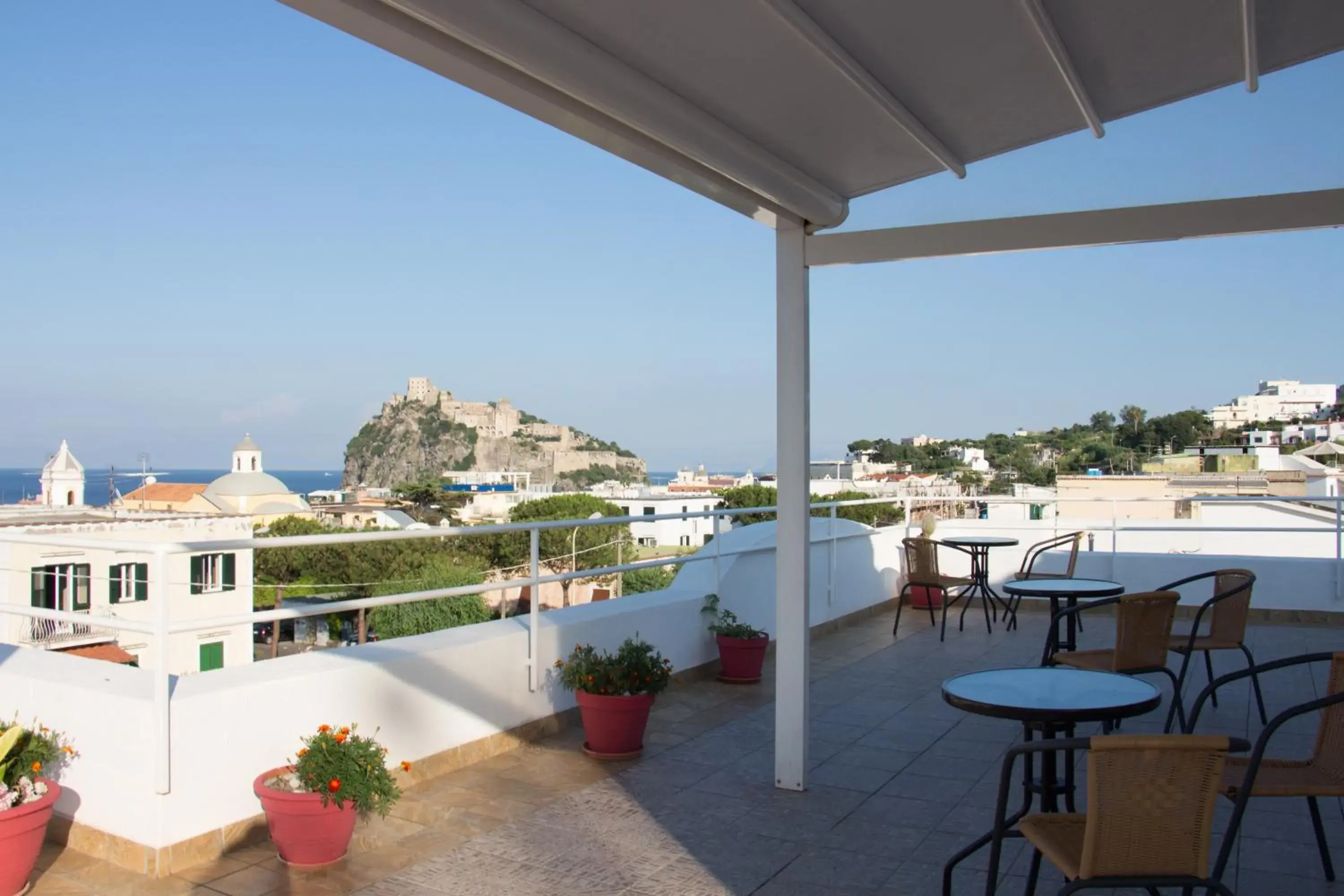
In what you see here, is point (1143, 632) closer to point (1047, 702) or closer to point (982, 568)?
point (1047, 702)

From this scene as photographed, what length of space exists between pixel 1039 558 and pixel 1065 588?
10.7 ft

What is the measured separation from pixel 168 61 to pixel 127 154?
1465 cm

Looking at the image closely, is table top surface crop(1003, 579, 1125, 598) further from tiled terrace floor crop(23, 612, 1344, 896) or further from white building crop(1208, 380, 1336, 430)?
white building crop(1208, 380, 1336, 430)

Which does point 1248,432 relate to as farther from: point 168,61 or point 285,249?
point 285,249

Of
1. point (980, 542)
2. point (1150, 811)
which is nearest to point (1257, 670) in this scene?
point (1150, 811)

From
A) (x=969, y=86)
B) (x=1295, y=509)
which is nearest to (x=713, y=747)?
(x=969, y=86)

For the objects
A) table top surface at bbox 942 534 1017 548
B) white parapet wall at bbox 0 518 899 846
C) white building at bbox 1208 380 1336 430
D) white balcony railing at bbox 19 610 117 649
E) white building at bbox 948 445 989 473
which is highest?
white building at bbox 1208 380 1336 430

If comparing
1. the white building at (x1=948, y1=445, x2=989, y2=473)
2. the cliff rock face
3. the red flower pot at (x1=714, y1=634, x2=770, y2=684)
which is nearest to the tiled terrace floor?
the red flower pot at (x1=714, y1=634, x2=770, y2=684)

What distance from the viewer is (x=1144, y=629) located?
4141 millimetres

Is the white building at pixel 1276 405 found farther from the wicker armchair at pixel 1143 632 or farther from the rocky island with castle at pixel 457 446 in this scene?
the rocky island with castle at pixel 457 446

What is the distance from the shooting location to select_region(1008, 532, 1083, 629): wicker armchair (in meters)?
6.94

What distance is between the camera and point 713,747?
14.5 feet

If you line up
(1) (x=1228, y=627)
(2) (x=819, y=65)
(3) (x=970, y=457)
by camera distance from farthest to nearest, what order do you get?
(3) (x=970, y=457) → (1) (x=1228, y=627) → (2) (x=819, y=65)

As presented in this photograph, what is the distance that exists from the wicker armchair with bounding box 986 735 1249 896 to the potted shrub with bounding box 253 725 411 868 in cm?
208
